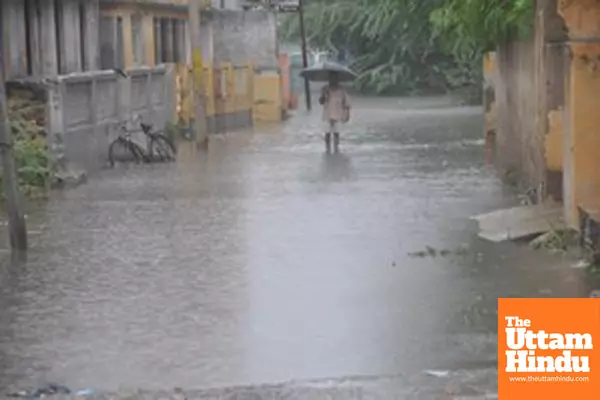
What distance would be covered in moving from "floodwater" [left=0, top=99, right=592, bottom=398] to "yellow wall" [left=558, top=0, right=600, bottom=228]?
34.1 inches

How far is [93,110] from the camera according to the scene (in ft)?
82.5

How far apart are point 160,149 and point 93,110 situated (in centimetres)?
229

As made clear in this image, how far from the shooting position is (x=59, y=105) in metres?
22.9

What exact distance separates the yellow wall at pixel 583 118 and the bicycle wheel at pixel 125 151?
14297 mm

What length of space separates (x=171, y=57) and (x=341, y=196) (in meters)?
21.9

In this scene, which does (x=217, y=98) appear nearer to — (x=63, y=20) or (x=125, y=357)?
(x=63, y=20)

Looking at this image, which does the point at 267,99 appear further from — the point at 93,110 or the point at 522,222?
the point at 522,222

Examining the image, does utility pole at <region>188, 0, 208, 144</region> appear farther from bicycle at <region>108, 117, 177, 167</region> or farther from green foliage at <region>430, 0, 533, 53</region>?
green foliage at <region>430, 0, 533, 53</region>

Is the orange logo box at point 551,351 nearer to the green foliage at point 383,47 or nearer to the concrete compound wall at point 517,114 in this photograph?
the concrete compound wall at point 517,114

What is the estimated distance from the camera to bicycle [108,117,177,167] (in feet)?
85.8

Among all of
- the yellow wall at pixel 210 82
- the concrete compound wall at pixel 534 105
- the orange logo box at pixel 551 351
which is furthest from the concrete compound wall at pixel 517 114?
the yellow wall at pixel 210 82

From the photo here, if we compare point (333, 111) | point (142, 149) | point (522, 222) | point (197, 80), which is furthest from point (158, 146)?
point (522, 222)

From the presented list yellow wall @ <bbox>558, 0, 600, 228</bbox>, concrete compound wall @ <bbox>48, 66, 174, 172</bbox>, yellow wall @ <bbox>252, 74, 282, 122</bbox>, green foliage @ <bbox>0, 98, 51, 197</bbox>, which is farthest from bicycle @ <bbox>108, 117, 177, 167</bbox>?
yellow wall @ <bbox>252, 74, 282, 122</bbox>

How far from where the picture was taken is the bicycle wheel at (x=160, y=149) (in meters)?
26.8
